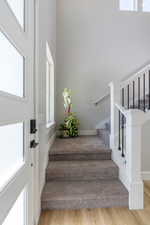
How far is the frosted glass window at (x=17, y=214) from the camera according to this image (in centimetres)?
97

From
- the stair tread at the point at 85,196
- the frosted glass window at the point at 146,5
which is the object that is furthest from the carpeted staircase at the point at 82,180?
the frosted glass window at the point at 146,5

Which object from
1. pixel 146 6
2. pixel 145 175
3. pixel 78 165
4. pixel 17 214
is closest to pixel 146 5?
pixel 146 6

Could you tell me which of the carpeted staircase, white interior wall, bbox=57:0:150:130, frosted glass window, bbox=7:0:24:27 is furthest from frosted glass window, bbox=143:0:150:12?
frosted glass window, bbox=7:0:24:27

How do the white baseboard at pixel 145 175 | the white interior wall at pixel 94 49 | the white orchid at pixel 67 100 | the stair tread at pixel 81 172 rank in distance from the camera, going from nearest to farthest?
the stair tread at pixel 81 172 → the white baseboard at pixel 145 175 → the white orchid at pixel 67 100 → the white interior wall at pixel 94 49

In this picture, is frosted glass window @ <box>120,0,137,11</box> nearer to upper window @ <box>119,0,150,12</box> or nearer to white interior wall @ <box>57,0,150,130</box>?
upper window @ <box>119,0,150,12</box>

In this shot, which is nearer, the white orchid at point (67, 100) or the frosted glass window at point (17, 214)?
the frosted glass window at point (17, 214)

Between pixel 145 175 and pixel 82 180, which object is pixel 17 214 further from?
pixel 145 175

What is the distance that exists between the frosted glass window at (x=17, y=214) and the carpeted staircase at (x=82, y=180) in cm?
90

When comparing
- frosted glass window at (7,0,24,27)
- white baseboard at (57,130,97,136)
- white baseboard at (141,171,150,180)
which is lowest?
white baseboard at (141,171,150,180)

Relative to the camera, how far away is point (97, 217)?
1.89 meters

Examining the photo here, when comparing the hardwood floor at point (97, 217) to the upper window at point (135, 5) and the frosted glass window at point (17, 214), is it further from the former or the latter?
the upper window at point (135, 5)

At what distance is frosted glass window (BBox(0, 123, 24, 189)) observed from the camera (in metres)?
0.84

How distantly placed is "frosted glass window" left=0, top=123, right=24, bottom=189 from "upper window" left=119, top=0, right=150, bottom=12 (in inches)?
179

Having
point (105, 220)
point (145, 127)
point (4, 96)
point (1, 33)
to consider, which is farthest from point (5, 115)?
point (145, 127)
